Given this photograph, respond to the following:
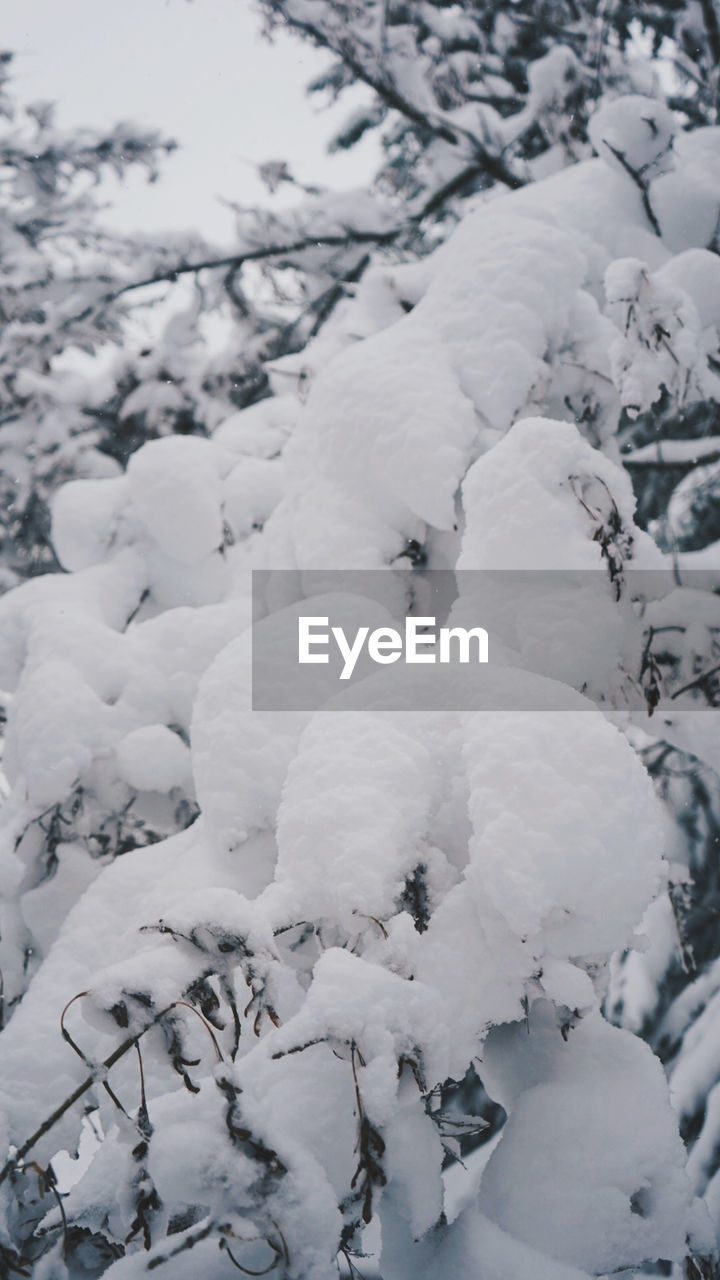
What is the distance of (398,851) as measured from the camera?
117 cm

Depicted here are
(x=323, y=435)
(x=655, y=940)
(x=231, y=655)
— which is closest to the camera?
(x=231, y=655)

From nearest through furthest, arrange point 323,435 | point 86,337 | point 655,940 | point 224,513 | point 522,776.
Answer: point 522,776 → point 323,435 → point 224,513 → point 655,940 → point 86,337

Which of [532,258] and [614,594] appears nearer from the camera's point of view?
[614,594]

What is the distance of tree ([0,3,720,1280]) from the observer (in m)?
1.00

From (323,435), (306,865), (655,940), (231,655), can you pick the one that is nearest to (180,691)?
(231,655)

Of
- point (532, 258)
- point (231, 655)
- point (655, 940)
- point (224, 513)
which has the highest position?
point (532, 258)

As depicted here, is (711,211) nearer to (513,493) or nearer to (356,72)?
(513,493)

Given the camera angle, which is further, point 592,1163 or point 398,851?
point 398,851

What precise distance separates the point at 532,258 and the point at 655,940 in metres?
3.20

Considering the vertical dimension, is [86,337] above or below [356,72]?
below

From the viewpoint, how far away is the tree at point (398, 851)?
1004mm

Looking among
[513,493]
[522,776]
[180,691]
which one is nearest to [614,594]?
[513,493]

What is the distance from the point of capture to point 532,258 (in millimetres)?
1942

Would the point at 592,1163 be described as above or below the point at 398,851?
below
